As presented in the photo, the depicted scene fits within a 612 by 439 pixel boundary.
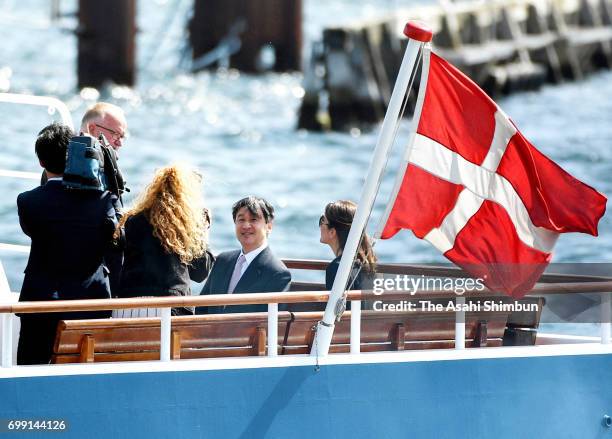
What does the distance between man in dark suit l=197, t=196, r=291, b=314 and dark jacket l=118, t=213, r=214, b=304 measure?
331mm

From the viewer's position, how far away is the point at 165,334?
748cm

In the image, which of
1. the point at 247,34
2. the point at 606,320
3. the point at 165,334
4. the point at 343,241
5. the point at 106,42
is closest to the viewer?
the point at 165,334

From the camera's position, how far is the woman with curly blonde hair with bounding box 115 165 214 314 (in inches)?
302

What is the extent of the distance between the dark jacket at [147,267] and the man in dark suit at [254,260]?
0.33m

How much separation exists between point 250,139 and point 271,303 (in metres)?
23.6

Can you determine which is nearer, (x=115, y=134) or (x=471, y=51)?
(x=115, y=134)

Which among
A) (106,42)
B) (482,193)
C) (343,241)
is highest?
(482,193)

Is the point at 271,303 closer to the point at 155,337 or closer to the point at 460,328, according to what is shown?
the point at 155,337

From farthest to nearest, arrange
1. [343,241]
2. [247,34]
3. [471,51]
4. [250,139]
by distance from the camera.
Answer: [247,34] → [471,51] → [250,139] → [343,241]

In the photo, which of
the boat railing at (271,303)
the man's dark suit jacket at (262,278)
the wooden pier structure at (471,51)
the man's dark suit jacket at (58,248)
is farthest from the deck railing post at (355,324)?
the wooden pier structure at (471,51)

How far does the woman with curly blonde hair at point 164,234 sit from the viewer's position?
25.2 feet

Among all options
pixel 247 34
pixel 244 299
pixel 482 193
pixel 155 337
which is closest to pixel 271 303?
pixel 244 299

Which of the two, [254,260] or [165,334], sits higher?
[254,260]

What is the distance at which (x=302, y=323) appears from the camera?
7.84 m
